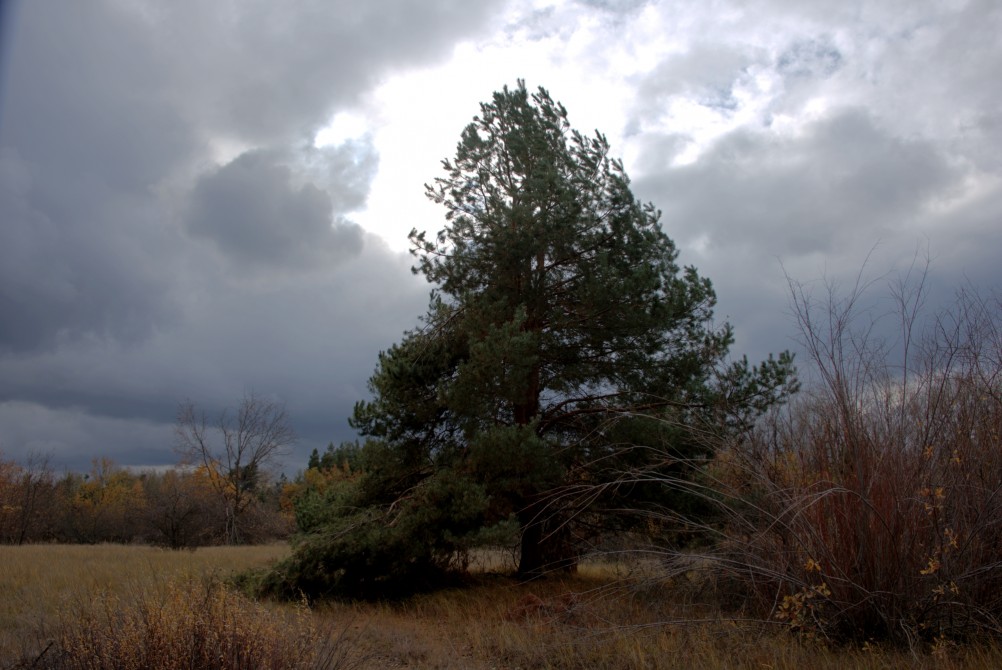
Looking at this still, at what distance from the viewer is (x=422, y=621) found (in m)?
9.66

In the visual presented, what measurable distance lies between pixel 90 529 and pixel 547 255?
2851 centimetres

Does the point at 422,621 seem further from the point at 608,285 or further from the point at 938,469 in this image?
the point at 938,469

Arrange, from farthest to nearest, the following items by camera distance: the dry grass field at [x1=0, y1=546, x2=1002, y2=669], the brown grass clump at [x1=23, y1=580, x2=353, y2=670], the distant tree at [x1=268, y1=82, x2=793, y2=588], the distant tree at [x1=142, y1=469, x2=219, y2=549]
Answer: the distant tree at [x1=142, y1=469, x2=219, y2=549]
the distant tree at [x1=268, y1=82, x2=793, y2=588]
the dry grass field at [x1=0, y1=546, x2=1002, y2=669]
the brown grass clump at [x1=23, y1=580, x2=353, y2=670]

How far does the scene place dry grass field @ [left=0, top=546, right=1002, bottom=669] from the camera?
473 cm

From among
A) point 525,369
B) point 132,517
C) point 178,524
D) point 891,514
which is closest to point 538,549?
point 525,369

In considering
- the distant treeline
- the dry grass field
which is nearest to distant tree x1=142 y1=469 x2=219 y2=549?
the distant treeline

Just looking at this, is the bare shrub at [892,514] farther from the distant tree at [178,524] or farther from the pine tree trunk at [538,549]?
the distant tree at [178,524]

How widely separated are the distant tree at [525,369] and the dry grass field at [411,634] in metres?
1.39

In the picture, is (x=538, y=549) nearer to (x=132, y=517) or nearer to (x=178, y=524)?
(x=178, y=524)

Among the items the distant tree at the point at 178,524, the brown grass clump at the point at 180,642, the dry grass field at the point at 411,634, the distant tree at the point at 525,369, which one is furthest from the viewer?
the distant tree at the point at 178,524

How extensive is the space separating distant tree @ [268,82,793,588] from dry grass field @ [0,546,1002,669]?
1393mm

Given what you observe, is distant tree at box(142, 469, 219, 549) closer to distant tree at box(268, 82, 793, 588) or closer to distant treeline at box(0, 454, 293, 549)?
distant treeline at box(0, 454, 293, 549)

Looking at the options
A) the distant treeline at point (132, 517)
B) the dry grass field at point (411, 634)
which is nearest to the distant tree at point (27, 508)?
the distant treeline at point (132, 517)

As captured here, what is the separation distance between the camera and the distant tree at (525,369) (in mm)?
10469
